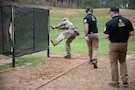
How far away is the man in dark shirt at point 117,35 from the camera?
6336mm

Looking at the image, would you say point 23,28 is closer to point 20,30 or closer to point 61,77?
point 20,30

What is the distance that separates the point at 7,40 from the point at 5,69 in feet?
3.70

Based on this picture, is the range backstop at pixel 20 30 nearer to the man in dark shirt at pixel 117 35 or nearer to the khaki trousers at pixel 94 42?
the khaki trousers at pixel 94 42

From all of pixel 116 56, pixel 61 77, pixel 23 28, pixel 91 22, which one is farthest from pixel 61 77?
pixel 23 28

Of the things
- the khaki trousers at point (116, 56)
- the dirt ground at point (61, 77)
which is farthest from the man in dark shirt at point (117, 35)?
the dirt ground at point (61, 77)

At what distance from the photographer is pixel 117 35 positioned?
21.0 feet

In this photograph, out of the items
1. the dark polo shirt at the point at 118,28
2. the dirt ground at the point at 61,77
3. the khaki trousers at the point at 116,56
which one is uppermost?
the dark polo shirt at the point at 118,28

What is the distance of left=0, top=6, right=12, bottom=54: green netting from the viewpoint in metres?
8.95

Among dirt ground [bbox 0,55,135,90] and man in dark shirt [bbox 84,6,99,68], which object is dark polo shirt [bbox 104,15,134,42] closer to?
dirt ground [bbox 0,55,135,90]

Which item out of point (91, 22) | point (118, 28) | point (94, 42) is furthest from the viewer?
point (94, 42)

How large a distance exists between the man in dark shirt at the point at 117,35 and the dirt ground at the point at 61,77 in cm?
41

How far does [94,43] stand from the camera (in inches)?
359

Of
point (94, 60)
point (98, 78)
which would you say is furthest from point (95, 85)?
point (94, 60)

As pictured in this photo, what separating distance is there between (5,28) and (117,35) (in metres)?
4.22
